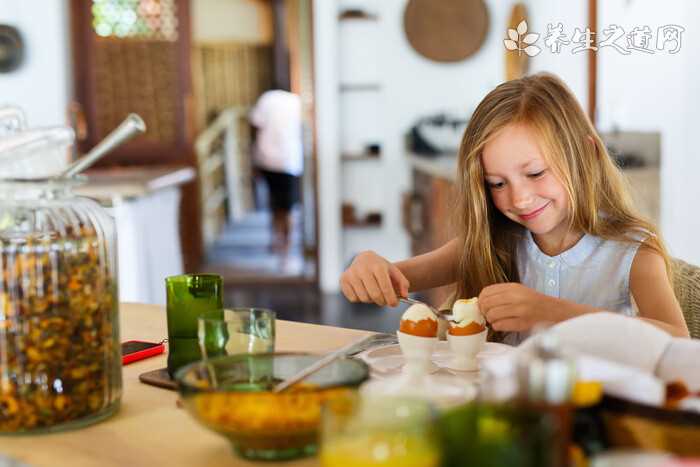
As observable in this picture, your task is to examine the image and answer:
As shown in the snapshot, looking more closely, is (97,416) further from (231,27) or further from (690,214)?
(231,27)

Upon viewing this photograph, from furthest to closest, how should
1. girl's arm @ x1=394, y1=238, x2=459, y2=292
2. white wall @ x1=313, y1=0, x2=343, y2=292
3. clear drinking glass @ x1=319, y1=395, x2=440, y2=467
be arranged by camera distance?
white wall @ x1=313, y1=0, x2=343, y2=292 < girl's arm @ x1=394, y1=238, x2=459, y2=292 < clear drinking glass @ x1=319, y1=395, x2=440, y2=467

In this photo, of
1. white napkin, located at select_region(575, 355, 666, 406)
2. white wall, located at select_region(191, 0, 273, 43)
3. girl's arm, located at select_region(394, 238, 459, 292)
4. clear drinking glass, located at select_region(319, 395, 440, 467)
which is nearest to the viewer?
clear drinking glass, located at select_region(319, 395, 440, 467)

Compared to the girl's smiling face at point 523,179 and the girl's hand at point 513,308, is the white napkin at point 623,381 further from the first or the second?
the girl's smiling face at point 523,179

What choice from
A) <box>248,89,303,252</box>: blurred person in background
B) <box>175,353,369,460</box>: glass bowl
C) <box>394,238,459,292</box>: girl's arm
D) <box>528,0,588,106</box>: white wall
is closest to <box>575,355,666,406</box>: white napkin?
<box>175,353,369,460</box>: glass bowl

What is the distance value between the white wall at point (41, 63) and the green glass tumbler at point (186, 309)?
16.6 ft

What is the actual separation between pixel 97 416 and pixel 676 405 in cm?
62

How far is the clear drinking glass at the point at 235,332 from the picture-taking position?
1.02 meters

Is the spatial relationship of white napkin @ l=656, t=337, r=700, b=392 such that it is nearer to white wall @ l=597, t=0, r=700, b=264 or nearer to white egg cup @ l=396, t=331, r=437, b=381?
white egg cup @ l=396, t=331, r=437, b=381

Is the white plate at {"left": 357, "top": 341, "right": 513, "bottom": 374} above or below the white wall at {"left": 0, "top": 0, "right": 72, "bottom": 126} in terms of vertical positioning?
below

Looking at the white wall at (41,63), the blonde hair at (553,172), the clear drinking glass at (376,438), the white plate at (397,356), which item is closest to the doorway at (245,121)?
the white wall at (41,63)

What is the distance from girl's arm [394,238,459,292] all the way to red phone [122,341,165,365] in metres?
0.55

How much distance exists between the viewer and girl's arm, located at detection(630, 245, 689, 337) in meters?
1.36

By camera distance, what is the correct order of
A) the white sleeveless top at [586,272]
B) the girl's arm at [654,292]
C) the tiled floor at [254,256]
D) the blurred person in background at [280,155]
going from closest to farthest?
the girl's arm at [654,292]
the white sleeveless top at [586,272]
the tiled floor at [254,256]
the blurred person in background at [280,155]

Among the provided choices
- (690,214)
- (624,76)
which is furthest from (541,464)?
(624,76)
